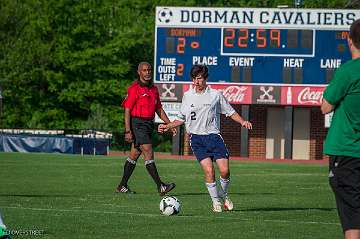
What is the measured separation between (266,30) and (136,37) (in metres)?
25.1

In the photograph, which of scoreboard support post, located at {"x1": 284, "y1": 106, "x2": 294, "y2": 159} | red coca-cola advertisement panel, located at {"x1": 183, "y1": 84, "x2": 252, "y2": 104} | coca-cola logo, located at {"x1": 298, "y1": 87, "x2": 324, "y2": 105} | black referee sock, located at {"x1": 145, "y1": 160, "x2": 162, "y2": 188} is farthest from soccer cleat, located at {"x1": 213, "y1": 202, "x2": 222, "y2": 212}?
scoreboard support post, located at {"x1": 284, "y1": 106, "x2": 294, "y2": 159}

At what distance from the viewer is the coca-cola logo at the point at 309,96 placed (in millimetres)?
43344

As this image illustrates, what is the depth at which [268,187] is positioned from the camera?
2180cm

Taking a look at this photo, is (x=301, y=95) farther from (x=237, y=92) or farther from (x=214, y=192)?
(x=214, y=192)

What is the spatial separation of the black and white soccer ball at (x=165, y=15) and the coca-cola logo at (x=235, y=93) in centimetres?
360

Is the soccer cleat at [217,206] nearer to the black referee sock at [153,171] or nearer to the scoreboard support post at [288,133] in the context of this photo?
the black referee sock at [153,171]

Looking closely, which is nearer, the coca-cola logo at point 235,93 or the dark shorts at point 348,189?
the dark shorts at point 348,189

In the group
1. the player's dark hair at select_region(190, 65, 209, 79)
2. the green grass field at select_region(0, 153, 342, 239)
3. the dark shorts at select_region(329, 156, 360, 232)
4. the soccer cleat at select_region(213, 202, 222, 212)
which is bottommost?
the green grass field at select_region(0, 153, 342, 239)

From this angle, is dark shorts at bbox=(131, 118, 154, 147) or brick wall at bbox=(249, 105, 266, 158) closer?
dark shorts at bbox=(131, 118, 154, 147)

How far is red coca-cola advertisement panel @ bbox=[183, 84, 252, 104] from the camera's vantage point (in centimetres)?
4319

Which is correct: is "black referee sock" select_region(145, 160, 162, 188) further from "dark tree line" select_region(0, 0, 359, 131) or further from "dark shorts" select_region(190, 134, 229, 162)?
"dark tree line" select_region(0, 0, 359, 131)

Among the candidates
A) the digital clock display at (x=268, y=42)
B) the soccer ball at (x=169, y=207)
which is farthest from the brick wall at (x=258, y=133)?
the soccer ball at (x=169, y=207)

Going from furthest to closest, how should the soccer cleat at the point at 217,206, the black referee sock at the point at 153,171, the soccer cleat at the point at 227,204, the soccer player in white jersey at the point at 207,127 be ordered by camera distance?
the black referee sock at the point at 153,171 < the soccer cleat at the point at 227,204 < the soccer player in white jersey at the point at 207,127 < the soccer cleat at the point at 217,206

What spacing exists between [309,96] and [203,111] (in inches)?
1152
